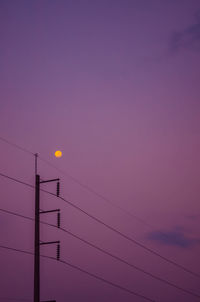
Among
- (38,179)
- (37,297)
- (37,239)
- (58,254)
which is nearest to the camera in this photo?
(37,297)

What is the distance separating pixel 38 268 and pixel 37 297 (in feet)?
5.39

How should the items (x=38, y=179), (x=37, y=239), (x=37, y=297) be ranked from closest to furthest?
1. (x=37, y=297)
2. (x=37, y=239)
3. (x=38, y=179)

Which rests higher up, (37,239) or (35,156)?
(35,156)

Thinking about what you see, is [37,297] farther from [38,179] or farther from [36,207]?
[38,179]

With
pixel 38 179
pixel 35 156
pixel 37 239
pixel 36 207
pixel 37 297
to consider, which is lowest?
pixel 37 297

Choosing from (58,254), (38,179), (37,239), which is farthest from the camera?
(58,254)

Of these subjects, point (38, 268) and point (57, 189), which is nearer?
point (38, 268)

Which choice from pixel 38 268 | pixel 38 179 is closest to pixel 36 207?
pixel 38 179

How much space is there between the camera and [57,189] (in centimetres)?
3434

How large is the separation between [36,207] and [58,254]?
547 cm

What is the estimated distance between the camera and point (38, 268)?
2739cm

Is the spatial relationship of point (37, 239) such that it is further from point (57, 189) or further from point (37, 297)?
point (57, 189)

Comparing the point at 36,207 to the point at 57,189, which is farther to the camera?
the point at 57,189

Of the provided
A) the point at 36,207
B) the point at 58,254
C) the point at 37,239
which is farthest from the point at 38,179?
the point at 58,254
